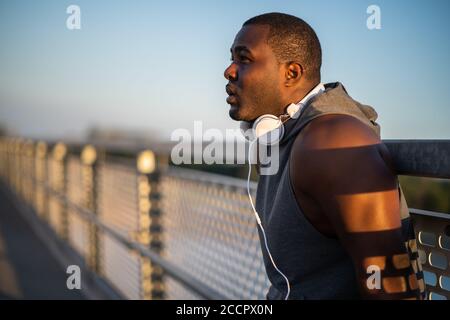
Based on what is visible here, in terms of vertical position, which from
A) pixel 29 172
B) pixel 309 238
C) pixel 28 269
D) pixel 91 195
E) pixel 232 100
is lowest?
pixel 28 269

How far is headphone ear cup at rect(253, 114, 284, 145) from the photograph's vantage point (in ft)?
5.84

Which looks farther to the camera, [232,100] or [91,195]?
[91,195]

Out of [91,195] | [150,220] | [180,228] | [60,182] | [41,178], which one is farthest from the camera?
[41,178]

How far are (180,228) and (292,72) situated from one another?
2.82 meters

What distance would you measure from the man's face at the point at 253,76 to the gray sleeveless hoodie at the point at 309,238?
19cm

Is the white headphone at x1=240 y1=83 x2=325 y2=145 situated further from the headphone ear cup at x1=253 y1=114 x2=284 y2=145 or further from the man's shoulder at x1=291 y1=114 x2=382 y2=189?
the man's shoulder at x1=291 y1=114 x2=382 y2=189

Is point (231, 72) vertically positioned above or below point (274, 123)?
above

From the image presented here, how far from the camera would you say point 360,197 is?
142 centimetres

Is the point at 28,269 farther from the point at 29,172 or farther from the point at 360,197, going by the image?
the point at 29,172

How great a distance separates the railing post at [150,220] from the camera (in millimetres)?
4602

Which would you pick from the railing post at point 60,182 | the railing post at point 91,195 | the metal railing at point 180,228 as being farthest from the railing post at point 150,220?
the railing post at point 60,182

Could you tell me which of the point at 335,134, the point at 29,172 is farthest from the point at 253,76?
the point at 29,172
